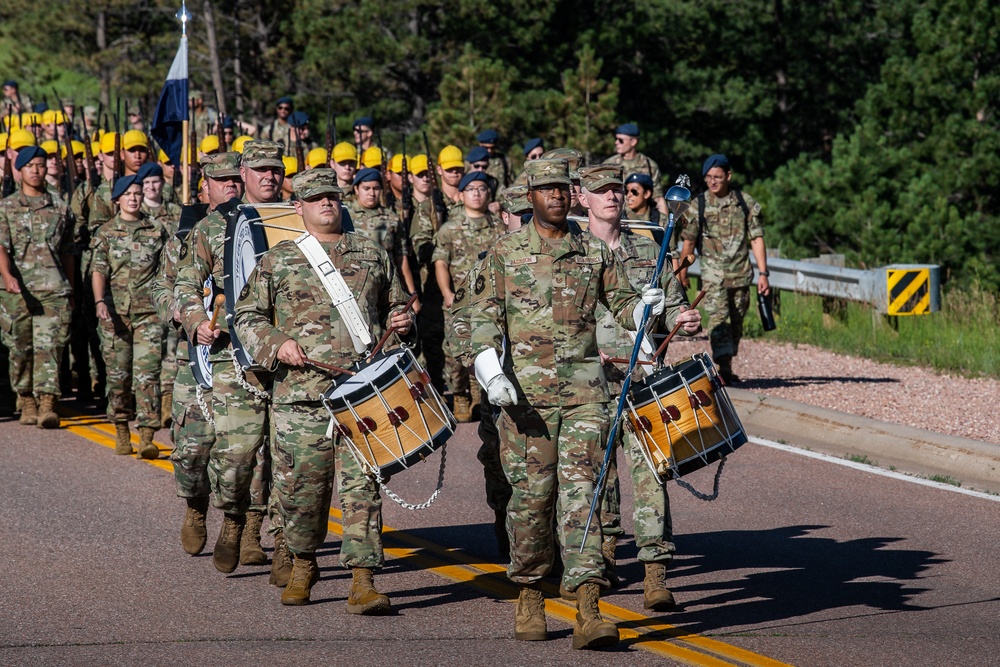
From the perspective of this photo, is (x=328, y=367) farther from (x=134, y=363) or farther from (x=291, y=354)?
(x=134, y=363)

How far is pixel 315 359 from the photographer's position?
8070mm

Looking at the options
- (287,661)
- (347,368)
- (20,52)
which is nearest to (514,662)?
(287,661)

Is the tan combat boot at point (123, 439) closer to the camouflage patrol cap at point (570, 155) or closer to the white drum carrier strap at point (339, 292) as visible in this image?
the camouflage patrol cap at point (570, 155)

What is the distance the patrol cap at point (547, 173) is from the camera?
750cm

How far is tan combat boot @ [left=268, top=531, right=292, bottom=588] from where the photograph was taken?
8.80m

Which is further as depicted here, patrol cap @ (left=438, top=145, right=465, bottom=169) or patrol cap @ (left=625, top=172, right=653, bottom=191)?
patrol cap @ (left=438, top=145, right=465, bottom=169)

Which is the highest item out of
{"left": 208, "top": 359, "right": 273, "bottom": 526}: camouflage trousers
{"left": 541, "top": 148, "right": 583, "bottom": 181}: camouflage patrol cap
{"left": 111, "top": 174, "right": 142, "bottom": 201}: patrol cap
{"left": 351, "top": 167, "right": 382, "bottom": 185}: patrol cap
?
{"left": 541, "top": 148, "right": 583, "bottom": 181}: camouflage patrol cap

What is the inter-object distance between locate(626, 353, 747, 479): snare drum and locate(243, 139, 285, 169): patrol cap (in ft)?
8.20

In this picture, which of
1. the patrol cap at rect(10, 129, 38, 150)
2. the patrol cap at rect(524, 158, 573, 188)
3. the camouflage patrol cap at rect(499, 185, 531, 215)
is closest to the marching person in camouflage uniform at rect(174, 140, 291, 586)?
the camouflage patrol cap at rect(499, 185, 531, 215)

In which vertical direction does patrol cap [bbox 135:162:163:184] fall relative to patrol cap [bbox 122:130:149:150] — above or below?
below

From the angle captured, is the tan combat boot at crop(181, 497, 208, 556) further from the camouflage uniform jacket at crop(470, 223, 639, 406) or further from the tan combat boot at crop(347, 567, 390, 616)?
the camouflage uniform jacket at crop(470, 223, 639, 406)

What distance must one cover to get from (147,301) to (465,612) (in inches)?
227

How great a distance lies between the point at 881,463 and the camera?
1225cm

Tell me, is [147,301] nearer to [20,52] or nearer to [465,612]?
[465,612]
